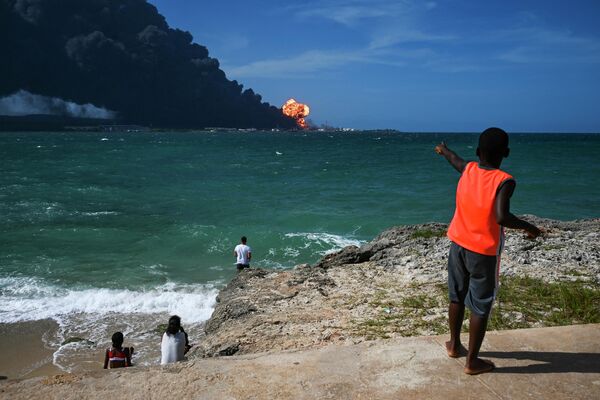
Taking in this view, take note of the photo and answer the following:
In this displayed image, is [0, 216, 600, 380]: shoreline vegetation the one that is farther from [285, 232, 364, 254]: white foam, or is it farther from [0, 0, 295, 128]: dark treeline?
[0, 0, 295, 128]: dark treeline

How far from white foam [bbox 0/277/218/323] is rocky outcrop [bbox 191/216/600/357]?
2615mm

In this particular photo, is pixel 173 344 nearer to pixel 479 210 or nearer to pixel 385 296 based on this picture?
pixel 385 296

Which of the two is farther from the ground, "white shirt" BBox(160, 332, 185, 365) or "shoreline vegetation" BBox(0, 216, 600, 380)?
"shoreline vegetation" BBox(0, 216, 600, 380)

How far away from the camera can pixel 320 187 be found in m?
33.5

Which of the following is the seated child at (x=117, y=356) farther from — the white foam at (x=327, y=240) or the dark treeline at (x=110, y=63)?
the dark treeline at (x=110, y=63)

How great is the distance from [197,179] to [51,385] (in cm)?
3574

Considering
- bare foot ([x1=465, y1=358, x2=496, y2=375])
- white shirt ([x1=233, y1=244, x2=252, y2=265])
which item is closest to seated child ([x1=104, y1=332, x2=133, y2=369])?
bare foot ([x1=465, y1=358, x2=496, y2=375])

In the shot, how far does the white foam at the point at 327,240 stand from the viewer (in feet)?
55.0

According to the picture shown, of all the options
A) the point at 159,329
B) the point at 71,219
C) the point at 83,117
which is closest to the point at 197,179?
the point at 71,219

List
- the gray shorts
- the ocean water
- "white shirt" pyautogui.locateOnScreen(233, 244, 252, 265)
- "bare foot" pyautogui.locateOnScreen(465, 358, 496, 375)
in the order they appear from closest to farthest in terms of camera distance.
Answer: the gray shorts → "bare foot" pyautogui.locateOnScreen(465, 358, 496, 375) → the ocean water → "white shirt" pyautogui.locateOnScreen(233, 244, 252, 265)

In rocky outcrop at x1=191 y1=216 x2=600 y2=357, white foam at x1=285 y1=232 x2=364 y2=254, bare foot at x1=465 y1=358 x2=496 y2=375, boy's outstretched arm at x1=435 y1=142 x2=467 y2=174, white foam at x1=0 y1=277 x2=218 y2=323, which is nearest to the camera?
bare foot at x1=465 y1=358 x2=496 y2=375

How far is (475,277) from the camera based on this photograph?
336 cm

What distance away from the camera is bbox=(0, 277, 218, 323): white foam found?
10516 mm

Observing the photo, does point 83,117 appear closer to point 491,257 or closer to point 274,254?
point 274,254
